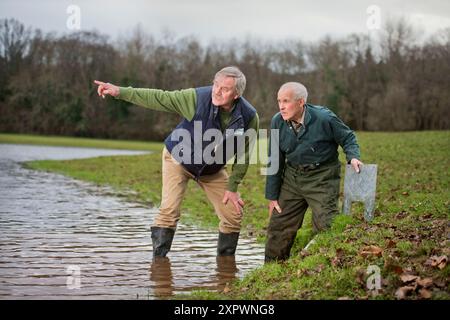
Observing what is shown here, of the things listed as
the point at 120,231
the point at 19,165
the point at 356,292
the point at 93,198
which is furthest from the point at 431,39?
the point at 356,292

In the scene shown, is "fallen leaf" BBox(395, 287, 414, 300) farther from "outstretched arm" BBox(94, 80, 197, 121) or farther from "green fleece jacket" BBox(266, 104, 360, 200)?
"outstretched arm" BBox(94, 80, 197, 121)

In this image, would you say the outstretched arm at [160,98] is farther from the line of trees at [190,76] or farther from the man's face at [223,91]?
the line of trees at [190,76]

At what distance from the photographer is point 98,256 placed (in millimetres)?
8930

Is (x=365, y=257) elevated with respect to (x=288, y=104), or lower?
lower

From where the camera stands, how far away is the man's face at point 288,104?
7.62 m

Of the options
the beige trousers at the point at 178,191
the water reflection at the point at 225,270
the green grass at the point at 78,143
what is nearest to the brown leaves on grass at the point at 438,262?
the water reflection at the point at 225,270

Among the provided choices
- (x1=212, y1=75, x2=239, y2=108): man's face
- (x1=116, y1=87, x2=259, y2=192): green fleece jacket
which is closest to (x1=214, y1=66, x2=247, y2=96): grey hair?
(x1=212, y1=75, x2=239, y2=108): man's face

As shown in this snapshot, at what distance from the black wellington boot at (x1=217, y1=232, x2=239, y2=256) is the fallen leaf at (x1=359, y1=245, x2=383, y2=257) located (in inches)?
103

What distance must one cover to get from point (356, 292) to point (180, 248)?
14.7ft

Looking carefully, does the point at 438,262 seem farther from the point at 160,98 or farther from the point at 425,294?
the point at 160,98

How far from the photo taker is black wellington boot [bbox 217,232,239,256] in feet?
29.9

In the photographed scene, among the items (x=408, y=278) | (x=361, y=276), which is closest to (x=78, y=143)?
(x=361, y=276)

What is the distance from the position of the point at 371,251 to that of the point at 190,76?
3029 inches

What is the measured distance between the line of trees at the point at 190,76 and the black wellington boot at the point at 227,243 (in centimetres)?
5384
